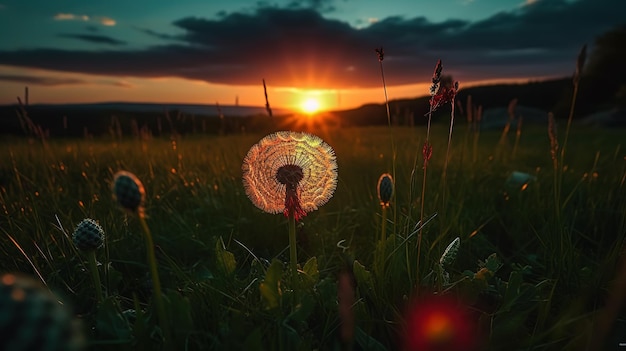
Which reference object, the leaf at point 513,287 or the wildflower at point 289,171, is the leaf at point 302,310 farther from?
the leaf at point 513,287

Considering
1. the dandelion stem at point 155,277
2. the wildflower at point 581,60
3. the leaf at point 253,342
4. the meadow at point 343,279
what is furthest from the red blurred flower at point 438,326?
the wildflower at point 581,60

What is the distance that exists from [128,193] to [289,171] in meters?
1.00

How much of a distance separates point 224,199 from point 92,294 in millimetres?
1698

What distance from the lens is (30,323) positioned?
0.63 metres

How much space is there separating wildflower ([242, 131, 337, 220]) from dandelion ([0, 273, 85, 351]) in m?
1.34

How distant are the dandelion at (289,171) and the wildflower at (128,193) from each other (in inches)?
35.5

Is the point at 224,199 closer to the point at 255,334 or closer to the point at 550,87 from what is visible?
the point at 255,334

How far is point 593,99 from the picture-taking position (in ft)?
104

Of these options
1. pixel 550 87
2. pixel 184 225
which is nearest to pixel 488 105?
pixel 550 87

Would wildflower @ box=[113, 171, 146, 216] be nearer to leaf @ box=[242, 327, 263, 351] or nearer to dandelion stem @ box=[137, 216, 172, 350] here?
dandelion stem @ box=[137, 216, 172, 350]

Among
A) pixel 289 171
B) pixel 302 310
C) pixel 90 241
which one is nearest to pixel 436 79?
pixel 289 171

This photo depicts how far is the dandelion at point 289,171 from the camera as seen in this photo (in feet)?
6.69

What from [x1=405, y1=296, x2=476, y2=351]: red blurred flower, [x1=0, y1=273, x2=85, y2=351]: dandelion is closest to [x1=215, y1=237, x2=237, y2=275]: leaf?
[x1=405, y1=296, x2=476, y2=351]: red blurred flower

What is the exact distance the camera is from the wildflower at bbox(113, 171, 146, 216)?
1.08m
